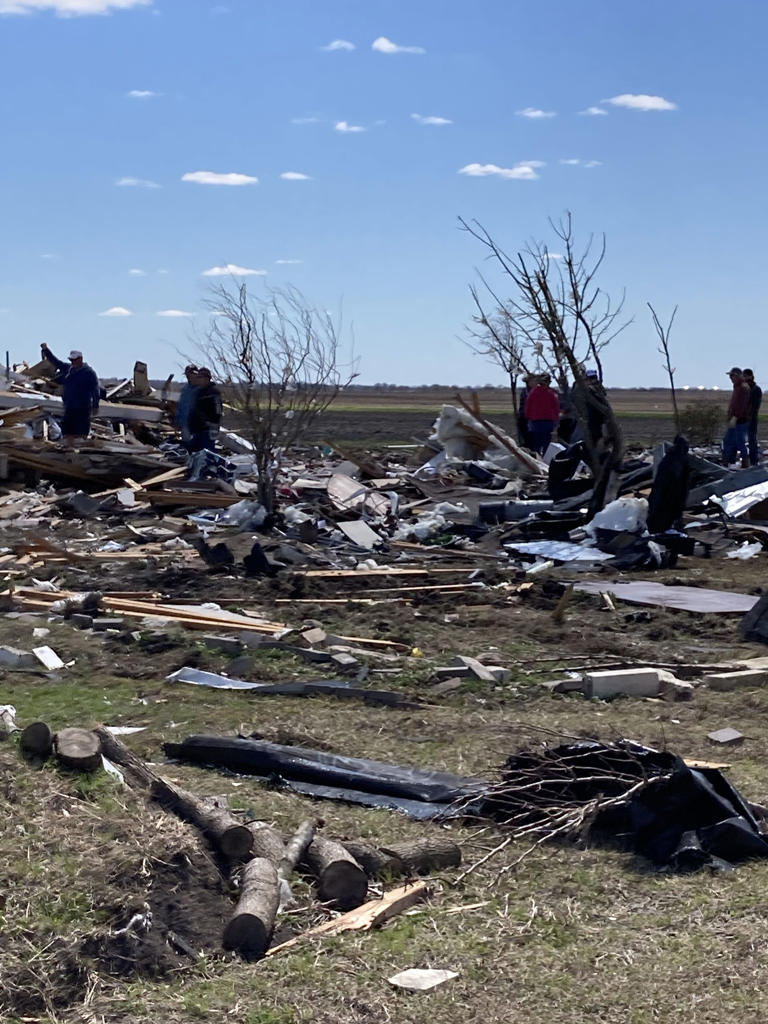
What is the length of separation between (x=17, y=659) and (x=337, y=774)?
141 inches

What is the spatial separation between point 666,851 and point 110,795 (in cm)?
204

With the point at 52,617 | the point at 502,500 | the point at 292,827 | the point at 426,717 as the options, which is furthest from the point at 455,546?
the point at 292,827

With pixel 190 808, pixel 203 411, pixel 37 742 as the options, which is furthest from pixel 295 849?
pixel 203 411

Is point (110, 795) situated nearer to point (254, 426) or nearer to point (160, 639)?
point (160, 639)

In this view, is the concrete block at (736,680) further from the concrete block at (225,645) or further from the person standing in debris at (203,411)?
the person standing in debris at (203,411)

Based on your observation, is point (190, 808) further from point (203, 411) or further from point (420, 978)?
point (203, 411)

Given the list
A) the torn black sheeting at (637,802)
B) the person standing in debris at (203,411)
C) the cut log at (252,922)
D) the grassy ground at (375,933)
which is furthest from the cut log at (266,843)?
the person standing in debris at (203,411)

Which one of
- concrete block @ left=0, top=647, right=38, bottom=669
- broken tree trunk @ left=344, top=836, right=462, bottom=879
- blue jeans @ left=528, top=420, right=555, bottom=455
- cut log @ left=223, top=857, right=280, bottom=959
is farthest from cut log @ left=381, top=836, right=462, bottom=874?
blue jeans @ left=528, top=420, right=555, bottom=455

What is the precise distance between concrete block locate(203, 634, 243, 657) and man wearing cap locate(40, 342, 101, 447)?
11.1 metres

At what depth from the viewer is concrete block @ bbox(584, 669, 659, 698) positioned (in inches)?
303

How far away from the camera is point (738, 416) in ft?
63.9

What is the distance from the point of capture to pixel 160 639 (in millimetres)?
9273

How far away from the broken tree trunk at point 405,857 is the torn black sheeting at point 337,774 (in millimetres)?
506

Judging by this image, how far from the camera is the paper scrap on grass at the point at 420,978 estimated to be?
12.4 ft
